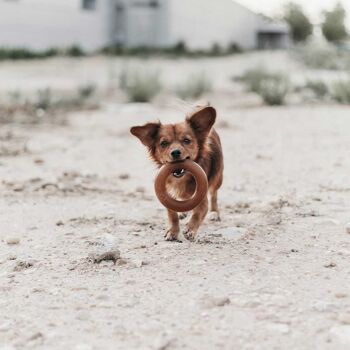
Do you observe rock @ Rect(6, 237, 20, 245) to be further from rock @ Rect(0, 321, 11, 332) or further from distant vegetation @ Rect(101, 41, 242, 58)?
distant vegetation @ Rect(101, 41, 242, 58)

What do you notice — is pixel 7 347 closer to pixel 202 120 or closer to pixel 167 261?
pixel 167 261

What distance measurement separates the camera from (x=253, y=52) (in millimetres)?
45062

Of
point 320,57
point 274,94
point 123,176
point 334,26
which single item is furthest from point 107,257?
point 334,26

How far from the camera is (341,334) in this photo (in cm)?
387

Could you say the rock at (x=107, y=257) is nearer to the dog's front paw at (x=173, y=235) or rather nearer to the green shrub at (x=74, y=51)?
the dog's front paw at (x=173, y=235)

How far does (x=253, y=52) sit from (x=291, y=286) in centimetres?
4136

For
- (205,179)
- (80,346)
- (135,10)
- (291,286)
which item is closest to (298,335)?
(291,286)

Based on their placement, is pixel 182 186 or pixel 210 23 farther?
pixel 210 23

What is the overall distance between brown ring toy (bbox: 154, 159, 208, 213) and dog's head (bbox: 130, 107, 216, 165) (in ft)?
0.18

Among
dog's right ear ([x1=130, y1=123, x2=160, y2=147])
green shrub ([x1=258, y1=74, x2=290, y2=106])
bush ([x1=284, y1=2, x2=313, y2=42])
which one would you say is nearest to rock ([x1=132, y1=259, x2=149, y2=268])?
dog's right ear ([x1=130, y1=123, x2=160, y2=147])

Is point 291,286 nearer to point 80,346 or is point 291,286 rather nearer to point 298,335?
point 298,335

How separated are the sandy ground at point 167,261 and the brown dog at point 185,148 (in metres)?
0.18

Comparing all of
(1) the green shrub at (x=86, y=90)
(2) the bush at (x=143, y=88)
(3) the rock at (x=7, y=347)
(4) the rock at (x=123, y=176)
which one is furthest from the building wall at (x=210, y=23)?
(3) the rock at (x=7, y=347)

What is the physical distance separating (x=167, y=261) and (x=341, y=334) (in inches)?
64.1
